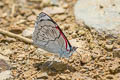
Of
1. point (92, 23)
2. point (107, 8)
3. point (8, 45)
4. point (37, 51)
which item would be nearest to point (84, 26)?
point (92, 23)

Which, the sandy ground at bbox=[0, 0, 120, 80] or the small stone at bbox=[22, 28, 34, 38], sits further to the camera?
the small stone at bbox=[22, 28, 34, 38]

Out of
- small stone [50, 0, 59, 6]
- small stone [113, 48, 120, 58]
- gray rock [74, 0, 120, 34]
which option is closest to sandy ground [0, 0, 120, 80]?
small stone [113, 48, 120, 58]

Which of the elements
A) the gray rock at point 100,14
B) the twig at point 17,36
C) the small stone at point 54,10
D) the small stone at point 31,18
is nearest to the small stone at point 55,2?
the small stone at point 54,10

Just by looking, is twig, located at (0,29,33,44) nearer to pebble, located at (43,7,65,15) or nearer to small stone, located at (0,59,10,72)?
small stone, located at (0,59,10,72)

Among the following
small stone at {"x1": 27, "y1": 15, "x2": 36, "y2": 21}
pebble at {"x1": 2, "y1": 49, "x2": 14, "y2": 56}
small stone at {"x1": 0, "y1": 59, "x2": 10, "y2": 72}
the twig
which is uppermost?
small stone at {"x1": 27, "y1": 15, "x2": 36, "y2": 21}

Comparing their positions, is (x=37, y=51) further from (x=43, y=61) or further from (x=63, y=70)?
(x=63, y=70)

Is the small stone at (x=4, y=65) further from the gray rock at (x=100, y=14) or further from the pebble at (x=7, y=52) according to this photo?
the gray rock at (x=100, y=14)

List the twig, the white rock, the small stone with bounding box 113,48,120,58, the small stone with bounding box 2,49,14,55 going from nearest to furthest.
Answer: the white rock → the small stone with bounding box 113,48,120,58 → the small stone with bounding box 2,49,14,55 → the twig

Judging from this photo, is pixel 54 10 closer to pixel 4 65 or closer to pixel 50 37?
pixel 50 37
